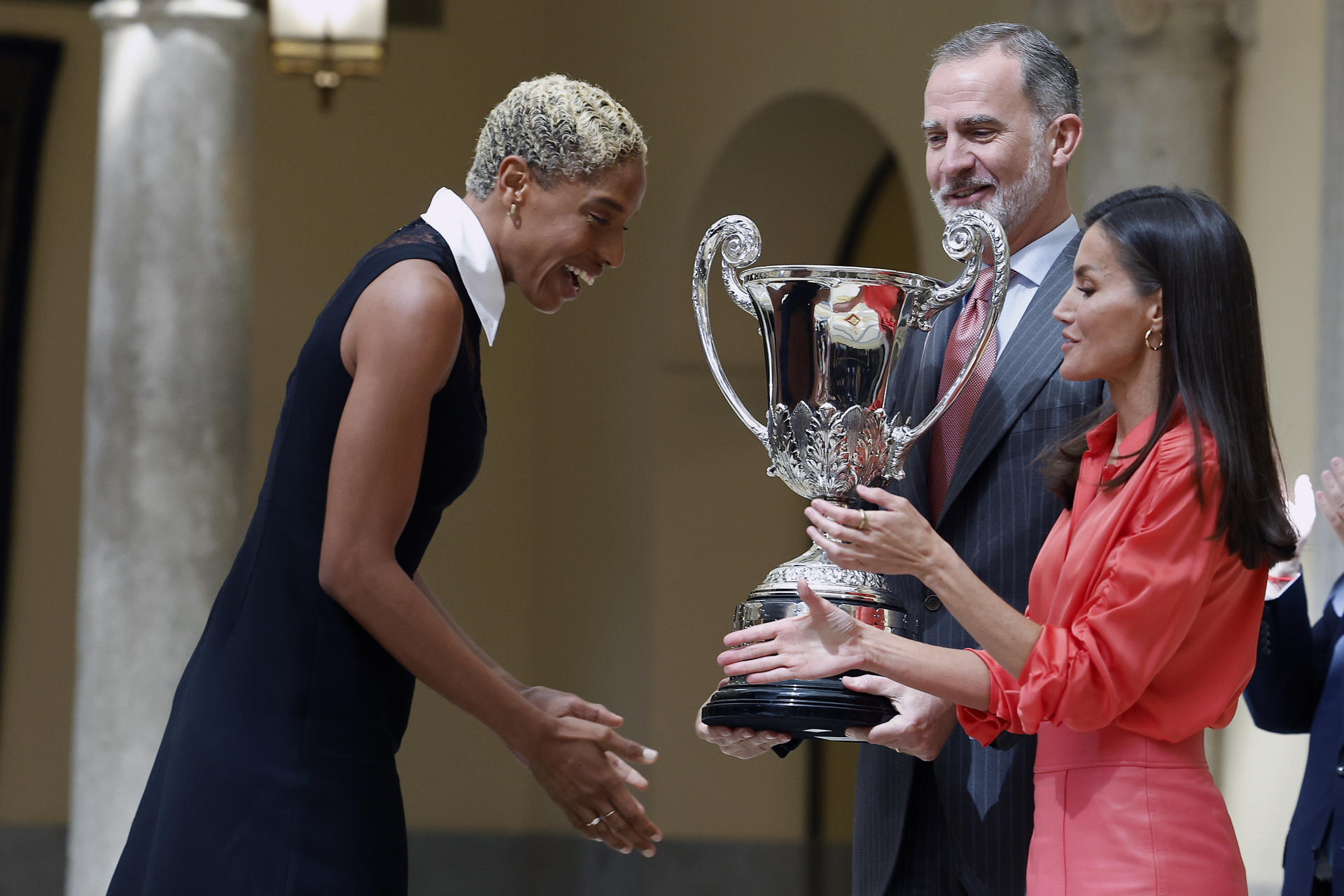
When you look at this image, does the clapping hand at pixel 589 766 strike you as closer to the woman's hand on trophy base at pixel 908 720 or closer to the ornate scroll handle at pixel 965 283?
the woman's hand on trophy base at pixel 908 720

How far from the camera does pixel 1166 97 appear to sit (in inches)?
184

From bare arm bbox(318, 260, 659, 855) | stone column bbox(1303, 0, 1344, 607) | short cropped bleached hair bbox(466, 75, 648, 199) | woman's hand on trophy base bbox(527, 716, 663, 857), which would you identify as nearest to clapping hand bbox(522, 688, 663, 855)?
woman's hand on trophy base bbox(527, 716, 663, 857)

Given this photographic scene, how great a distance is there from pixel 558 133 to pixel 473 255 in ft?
0.70

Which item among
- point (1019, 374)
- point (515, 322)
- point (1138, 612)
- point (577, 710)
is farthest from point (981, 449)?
point (515, 322)

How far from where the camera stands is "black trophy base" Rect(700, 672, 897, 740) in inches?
89.9

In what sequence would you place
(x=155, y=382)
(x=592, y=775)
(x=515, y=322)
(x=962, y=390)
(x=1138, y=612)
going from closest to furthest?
(x=1138, y=612) < (x=592, y=775) < (x=962, y=390) < (x=155, y=382) < (x=515, y=322)

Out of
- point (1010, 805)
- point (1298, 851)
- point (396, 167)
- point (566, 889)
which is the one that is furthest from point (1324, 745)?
point (396, 167)

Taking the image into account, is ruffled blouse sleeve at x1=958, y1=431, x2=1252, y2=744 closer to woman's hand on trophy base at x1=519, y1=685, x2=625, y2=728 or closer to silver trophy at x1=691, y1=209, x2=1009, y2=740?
silver trophy at x1=691, y1=209, x2=1009, y2=740

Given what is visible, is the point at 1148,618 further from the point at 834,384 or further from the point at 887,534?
the point at 834,384

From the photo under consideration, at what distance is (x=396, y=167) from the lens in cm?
808

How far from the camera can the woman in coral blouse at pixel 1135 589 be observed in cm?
206

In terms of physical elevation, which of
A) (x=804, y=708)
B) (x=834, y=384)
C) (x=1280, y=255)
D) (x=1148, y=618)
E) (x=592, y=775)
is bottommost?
(x=592, y=775)

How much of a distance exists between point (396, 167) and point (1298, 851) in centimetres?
584

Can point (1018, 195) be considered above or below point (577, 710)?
above
